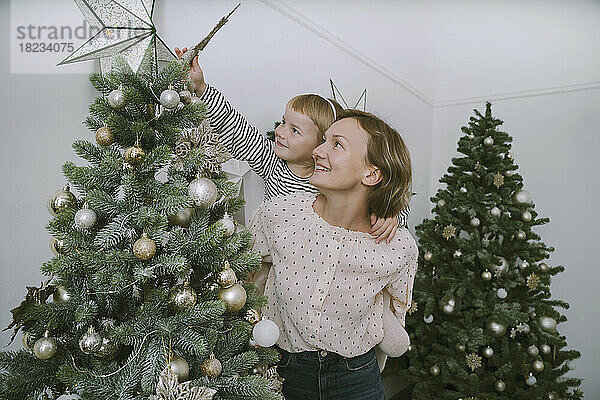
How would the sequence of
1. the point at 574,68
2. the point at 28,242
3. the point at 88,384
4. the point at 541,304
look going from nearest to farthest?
the point at 88,384 < the point at 28,242 < the point at 541,304 < the point at 574,68

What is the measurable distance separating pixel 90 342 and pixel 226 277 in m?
0.25

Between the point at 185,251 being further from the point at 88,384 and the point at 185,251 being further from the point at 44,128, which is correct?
the point at 44,128

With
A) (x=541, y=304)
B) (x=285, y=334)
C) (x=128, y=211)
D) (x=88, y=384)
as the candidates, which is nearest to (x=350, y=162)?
(x=285, y=334)

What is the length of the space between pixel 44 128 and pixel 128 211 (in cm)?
72

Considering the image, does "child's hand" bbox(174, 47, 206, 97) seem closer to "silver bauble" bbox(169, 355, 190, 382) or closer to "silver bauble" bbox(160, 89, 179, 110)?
"silver bauble" bbox(160, 89, 179, 110)

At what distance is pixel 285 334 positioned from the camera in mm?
1342

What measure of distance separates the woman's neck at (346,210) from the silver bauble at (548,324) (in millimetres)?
1325

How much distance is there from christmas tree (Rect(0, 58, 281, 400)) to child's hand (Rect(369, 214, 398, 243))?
0.47 m

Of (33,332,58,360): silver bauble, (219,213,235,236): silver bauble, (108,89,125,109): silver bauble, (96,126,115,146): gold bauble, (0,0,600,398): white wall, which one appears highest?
(0,0,600,398): white wall

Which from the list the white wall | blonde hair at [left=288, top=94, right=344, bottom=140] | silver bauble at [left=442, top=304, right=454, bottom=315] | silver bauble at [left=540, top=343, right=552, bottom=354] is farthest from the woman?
silver bauble at [left=540, top=343, right=552, bottom=354]

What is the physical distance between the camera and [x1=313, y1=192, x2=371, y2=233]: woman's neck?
4.41 feet

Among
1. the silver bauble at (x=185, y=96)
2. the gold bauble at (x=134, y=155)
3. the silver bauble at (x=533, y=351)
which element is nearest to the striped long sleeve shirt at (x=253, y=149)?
the silver bauble at (x=185, y=96)

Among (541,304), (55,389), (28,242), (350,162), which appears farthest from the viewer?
(541,304)

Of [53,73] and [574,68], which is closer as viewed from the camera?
[53,73]
